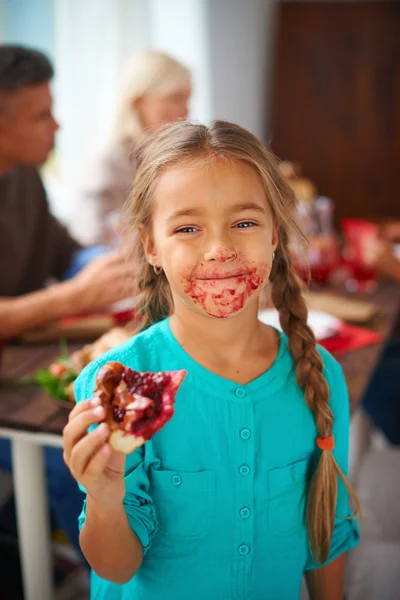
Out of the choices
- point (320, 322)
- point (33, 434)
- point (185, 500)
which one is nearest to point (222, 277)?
point (185, 500)

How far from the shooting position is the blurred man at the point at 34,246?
1.76 metres

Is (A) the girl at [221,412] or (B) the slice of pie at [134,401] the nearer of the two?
(B) the slice of pie at [134,401]

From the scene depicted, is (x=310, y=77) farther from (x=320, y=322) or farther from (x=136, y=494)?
(x=136, y=494)

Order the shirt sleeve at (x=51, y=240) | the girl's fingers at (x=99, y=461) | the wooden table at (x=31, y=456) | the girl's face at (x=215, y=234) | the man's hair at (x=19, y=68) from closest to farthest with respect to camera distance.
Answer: the girl's fingers at (x=99, y=461) < the girl's face at (x=215, y=234) < the wooden table at (x=31, y=456) < the man's hair at (x=19, y=68) < the shirt sleeve at (x=51, y=240)

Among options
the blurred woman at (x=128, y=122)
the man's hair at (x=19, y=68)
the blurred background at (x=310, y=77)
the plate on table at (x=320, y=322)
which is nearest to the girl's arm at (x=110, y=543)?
the plate on table at (x=320, y=322)

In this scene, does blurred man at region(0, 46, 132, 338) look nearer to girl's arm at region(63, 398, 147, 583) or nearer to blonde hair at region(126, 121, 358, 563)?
blonde hair at region(126, 121, 358, 563)

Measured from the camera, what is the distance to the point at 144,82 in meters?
2.78

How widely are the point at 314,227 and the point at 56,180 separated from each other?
1.50 metres

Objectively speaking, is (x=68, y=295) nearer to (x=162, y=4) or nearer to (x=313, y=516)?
(x=313, y=516)

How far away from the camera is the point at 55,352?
69.3 inches

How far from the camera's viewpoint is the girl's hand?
80 cm

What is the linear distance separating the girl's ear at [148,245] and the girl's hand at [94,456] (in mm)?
262

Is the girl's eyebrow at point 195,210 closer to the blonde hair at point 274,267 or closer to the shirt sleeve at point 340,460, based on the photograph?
the blonde hair at point 274,267

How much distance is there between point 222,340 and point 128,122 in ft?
6.83
